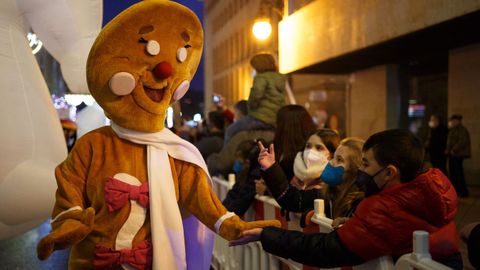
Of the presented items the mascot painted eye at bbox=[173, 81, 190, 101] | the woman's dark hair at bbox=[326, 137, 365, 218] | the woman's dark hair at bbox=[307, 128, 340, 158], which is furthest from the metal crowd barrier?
the mascot painted eye at bbox=[173, 81, 190, 101]

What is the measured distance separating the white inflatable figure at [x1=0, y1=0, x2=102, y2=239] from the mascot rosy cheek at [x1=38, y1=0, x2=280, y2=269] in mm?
1145

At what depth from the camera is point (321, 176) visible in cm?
319

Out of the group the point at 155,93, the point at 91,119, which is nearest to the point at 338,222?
the point at 155,93

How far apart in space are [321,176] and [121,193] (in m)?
1.22

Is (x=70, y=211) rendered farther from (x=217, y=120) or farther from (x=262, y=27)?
(x=262, y=27)

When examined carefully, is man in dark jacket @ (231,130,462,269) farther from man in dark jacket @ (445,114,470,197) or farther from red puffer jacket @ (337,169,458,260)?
man in dark jacket @ (445,114,470,197)

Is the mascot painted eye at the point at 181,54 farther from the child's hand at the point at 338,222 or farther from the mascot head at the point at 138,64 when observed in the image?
the child's hand at the point at 338,222

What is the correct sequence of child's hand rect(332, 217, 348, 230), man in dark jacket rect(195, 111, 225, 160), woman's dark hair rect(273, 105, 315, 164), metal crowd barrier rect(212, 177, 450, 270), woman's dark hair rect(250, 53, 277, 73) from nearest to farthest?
metal crowd barrier rect(212, 177, 450, 270) < child's hand rect(332, 217, 348, 230) < woman's dark hair rect(273, 105, 315, 164) < woman's dark hair rect(250, 53, 277, 73) < man in dark jacket rect(195, 111, 225, 160)

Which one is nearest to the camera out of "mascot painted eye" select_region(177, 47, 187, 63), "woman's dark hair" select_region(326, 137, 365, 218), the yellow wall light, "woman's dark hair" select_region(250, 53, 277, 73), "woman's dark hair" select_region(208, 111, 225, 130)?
"mascot painted eye" select_region(177, 47, 187, 63)

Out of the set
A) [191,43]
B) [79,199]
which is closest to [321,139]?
[191,43]

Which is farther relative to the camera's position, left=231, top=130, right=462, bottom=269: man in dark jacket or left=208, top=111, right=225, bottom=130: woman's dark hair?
left=208, top=111, right=225, bottom=130: woman's dark hair

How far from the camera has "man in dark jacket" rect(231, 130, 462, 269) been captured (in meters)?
2.19

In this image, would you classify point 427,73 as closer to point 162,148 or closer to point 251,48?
point 251,48

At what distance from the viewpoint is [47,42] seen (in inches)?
173
